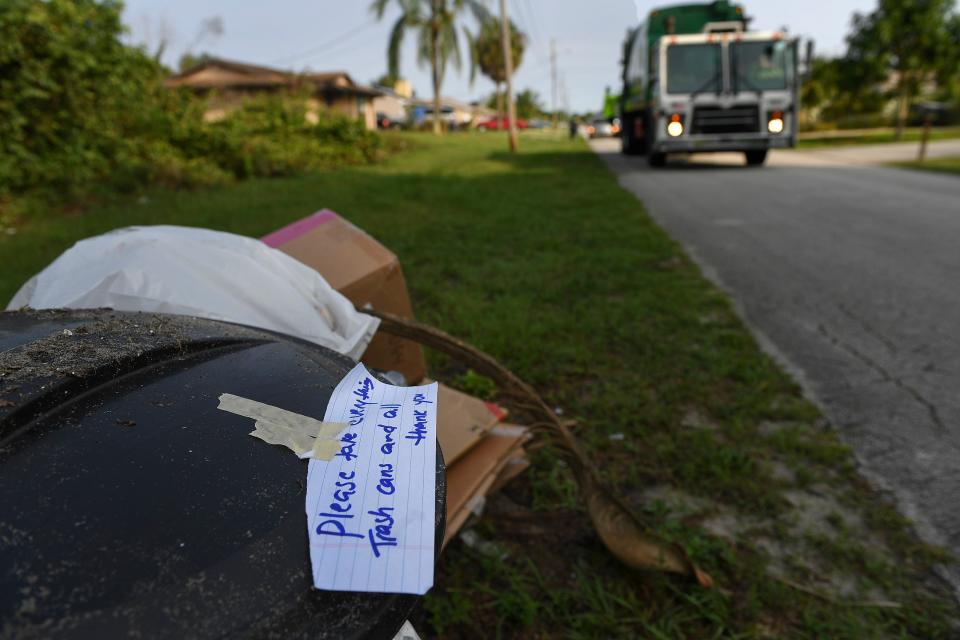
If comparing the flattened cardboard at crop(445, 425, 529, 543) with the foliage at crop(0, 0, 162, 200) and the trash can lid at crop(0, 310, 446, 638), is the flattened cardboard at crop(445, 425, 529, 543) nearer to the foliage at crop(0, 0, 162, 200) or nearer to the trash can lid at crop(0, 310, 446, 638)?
the trash can lid at crop(0, 310, 446, 638)

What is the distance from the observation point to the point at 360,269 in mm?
2033

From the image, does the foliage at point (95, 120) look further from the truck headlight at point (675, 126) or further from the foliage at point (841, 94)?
the foliage at point (841, 94)

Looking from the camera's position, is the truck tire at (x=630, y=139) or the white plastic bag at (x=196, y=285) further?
the truck tire at (x=630, y=139)

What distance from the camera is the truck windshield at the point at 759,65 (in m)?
12.1

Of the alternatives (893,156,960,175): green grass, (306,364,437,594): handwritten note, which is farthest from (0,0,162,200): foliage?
(893,156,960,175): green grass

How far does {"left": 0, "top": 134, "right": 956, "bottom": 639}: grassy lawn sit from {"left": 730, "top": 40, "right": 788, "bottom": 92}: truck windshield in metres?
8.59

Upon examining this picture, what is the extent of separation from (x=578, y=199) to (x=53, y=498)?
28.6ft

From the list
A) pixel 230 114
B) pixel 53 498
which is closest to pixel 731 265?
pixel 53 498

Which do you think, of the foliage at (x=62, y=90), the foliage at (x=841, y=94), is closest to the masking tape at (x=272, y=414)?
the foliage at (x=62, y=90)

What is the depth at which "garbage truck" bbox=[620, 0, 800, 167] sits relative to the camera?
1215 cm

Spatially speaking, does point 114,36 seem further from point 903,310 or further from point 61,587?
point 61,587

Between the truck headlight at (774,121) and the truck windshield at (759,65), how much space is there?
0.46 m

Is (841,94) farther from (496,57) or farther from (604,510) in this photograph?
(604,510)

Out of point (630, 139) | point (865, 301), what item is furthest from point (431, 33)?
point (865, 301)
